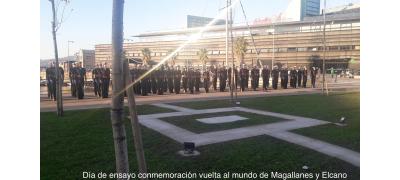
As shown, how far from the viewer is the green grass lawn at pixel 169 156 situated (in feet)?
18.5

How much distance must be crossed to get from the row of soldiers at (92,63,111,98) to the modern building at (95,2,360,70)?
35.5 metres

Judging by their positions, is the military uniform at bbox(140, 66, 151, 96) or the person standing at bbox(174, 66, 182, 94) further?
the person standing at bbox(174, 66, 182, 94)

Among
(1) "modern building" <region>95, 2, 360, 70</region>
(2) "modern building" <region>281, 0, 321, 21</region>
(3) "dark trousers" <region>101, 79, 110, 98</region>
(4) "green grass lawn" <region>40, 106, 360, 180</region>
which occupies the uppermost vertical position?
(2) "modern building" <region>281, 0, 321, 21</region>

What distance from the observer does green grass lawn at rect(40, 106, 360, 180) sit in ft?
18.5

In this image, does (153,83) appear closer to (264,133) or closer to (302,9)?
(264,133)

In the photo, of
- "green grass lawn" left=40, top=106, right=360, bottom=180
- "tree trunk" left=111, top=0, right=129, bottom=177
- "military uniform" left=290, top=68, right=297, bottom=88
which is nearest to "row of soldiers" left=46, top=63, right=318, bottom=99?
"military uniform" left=290, top=68, right=297, bottom=88

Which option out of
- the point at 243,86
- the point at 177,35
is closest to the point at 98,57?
the point at 177,35

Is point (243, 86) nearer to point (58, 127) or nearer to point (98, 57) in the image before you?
point (58, 127)

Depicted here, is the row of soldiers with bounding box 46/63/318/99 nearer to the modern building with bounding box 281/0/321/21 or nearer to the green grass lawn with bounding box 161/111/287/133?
the green grass lawn with bounding box 161/111/287/133

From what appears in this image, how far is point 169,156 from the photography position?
6273 mm

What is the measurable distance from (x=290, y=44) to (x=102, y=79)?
64.3 meters

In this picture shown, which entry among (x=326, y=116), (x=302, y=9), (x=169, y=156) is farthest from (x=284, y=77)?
(x=302, y=9)

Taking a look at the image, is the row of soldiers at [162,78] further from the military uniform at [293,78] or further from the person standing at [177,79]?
the military uniform at [293,78]

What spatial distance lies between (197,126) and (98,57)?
314ft
